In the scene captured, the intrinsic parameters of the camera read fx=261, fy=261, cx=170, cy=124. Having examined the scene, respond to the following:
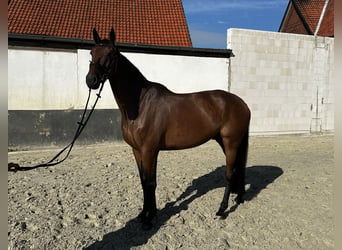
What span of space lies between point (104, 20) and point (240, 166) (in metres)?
8.03

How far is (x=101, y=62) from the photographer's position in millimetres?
2383

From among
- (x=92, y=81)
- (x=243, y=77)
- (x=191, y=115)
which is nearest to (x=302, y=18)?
(x=243, y=77)

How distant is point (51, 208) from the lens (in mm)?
3137

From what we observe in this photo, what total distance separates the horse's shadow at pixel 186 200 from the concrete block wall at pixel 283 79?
370cm

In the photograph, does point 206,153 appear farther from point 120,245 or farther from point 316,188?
point 120,245

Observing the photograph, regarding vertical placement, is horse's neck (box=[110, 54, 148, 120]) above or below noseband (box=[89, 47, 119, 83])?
below

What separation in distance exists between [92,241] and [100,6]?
947 centimetres

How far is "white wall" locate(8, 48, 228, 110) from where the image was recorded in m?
6.54

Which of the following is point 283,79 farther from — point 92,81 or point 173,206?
point 92,81

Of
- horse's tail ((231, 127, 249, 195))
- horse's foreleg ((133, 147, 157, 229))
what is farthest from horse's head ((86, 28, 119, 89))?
horse's tail ((231, 127, 249, 195))

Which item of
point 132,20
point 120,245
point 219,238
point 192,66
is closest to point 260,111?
point 192,66

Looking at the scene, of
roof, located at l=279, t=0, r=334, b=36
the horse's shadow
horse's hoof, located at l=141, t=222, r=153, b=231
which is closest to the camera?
the horse's shadow

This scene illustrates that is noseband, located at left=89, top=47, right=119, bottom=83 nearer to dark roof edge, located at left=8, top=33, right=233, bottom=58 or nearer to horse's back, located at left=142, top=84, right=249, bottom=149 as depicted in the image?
horse's back, located at left=142, top=84, right=249, bottom=149

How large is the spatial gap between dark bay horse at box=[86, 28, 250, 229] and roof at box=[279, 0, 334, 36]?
1238 cm
